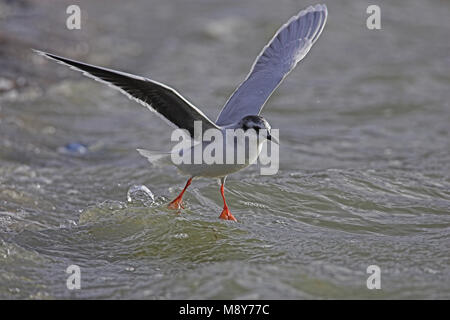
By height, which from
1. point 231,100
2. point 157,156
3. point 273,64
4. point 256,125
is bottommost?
point 157,156

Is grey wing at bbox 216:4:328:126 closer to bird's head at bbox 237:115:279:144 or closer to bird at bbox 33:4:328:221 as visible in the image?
bird at bbox 33:4:328:221

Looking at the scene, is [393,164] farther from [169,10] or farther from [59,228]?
[169,10]

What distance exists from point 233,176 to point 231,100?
172 cm

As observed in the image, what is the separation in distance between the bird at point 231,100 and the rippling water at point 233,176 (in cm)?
68

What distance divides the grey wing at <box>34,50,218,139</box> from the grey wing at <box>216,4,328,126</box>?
0.68m

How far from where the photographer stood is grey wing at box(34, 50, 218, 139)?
5344 mm

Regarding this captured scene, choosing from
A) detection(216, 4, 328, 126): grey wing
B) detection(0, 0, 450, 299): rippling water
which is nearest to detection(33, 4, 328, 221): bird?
detection(216, 4, 328, 126): grey wing

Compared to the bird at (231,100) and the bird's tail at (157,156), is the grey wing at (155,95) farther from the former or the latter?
the bird's tail at (157,156)

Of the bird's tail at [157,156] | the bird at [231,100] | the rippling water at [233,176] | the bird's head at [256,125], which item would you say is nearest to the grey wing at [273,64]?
the bird at [231,100]

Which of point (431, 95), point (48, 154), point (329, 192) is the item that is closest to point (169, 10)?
point (431, 95)

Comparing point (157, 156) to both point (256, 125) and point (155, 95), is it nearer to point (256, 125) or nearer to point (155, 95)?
point (155, 95)

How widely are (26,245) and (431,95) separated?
858 centimetres

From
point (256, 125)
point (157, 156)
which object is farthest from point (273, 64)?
point (157, 156)

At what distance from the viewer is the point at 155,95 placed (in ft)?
18.5
